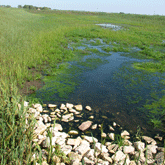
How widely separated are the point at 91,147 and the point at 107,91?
Answer: 294 cm

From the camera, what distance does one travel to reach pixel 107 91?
595cm

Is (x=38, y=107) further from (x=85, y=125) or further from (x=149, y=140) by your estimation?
(x=149, y=140)

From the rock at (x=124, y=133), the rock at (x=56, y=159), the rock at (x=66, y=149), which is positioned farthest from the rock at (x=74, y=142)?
the rock at (x=124, y=133)

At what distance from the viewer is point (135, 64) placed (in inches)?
359

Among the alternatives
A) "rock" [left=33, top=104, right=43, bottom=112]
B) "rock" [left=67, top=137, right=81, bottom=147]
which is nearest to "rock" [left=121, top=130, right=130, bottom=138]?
"rock" [left=67, top=137, right=81, bottom=147]

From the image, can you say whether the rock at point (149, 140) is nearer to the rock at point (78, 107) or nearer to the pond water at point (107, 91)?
the pond water at point (107, 91)

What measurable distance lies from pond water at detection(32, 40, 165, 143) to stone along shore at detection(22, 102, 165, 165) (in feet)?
0.95

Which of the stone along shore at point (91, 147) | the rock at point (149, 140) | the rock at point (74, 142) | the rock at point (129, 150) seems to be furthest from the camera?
the rock at point (149, 140)

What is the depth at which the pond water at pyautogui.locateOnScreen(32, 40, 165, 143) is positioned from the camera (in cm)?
440

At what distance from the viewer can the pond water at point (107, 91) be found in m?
4.40

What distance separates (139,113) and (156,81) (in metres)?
2.99

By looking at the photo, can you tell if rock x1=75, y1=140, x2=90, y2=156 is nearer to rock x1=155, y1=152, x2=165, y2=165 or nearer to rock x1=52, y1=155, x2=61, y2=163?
rock x1=52, y1=155, x2=61, y2=163

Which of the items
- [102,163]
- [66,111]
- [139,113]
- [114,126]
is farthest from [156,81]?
[102,163]

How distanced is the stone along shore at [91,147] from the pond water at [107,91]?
0.29m
